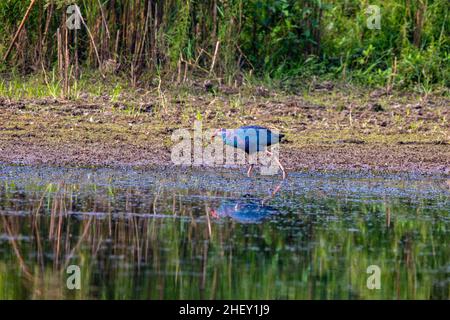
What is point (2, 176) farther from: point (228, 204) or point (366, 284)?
point (366, 284)

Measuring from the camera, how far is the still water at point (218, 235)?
5.18 meters

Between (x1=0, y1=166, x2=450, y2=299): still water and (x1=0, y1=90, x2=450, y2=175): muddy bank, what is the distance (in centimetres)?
44

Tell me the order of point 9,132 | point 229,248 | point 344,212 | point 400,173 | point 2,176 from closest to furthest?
point 229,248 → point 344,212 → point 2,176 → point 400,173 → point 9,132

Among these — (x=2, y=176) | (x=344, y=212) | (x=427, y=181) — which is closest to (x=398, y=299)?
(x=344, y=212)

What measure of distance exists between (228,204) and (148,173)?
1.58m

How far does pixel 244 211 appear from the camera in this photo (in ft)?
23.2

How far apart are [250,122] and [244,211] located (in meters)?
3.31

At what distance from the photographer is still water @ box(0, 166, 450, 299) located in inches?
204

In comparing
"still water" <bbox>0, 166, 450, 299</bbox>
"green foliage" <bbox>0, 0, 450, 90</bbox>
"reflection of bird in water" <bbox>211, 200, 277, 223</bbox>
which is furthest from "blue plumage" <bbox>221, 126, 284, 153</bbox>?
"green foliage" <bbox>0, 0, 450, 90</bbox>

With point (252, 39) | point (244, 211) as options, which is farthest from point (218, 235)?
point (252, 39)

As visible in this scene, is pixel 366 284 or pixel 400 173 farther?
pixel 400 173

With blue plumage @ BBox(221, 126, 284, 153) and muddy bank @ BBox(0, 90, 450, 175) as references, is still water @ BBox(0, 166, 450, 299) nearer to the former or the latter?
blue plumage @ BBox(221, 126, 284, 153)

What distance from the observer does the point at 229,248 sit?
5965 mm

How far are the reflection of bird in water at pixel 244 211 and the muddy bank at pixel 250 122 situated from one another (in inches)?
68.1
